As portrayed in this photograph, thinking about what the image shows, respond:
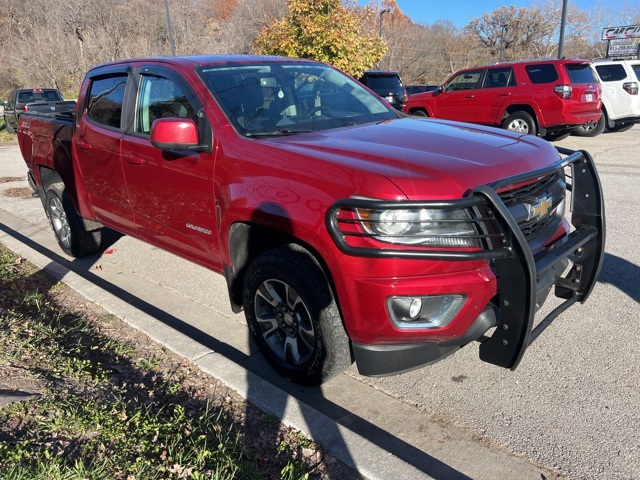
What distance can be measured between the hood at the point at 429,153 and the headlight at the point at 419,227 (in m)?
0.09

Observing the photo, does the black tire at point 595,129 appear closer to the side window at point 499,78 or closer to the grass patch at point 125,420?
the side window at point 499,78

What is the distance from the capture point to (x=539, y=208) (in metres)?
3.02

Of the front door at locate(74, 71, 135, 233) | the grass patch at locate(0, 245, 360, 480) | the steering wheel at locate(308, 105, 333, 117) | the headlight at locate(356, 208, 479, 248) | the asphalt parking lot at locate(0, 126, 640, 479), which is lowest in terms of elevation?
the asphalt parking lot at locate(0, 126, 640, 479)

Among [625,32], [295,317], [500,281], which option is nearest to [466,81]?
[295,317]

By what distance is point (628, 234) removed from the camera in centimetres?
594

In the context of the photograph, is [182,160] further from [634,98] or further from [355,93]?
[634,98]

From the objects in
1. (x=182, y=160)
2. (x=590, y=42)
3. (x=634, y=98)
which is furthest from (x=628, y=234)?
(x=590, y=42)

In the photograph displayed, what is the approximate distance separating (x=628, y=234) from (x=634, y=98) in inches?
396

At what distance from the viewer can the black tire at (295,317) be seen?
294 cm

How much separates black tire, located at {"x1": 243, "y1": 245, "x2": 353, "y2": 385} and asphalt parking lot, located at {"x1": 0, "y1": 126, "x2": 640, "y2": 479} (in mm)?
214

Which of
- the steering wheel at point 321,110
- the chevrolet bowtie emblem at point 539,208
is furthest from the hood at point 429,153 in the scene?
the steering wheel at point 321,110

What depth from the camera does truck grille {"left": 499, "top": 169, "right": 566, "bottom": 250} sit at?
2861 mm

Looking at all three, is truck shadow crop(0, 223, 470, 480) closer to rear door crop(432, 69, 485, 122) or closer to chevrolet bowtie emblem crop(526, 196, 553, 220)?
chevrolet bowtie emblem crop(526, 196, 553, 220)

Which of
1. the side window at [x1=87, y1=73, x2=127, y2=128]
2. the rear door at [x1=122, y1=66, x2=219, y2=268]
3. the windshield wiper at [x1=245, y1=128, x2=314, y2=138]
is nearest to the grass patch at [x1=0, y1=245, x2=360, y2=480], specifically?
the rear door at [x1=122, y1=66, x2=219, y2=268]
